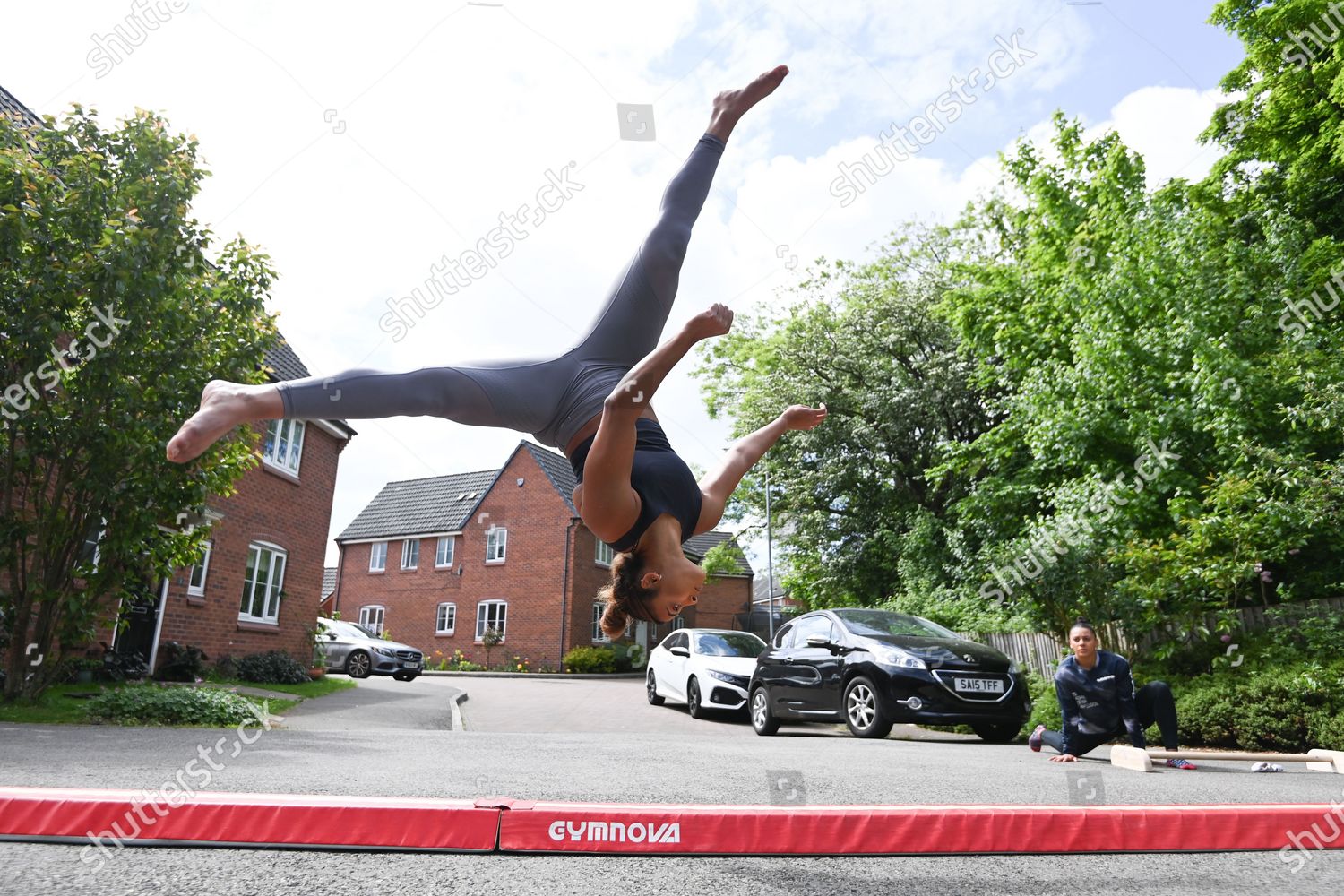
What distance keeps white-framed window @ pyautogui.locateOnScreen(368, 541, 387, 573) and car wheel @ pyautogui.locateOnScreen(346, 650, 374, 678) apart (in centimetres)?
1497

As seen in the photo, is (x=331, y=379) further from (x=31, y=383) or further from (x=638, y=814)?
(x=31, y=383)

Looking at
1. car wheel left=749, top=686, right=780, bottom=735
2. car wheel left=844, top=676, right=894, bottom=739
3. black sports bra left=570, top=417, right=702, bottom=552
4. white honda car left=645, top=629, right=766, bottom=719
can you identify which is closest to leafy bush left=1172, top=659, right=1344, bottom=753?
car wheel left=844, top=676, right=894, bottom=739

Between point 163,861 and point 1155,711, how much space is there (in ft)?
23.1

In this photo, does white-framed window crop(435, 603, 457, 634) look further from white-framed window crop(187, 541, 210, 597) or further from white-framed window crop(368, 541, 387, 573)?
white-framed window crop(187, 541, 210, 597)

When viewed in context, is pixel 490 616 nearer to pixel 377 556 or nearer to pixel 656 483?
pixel 377 556

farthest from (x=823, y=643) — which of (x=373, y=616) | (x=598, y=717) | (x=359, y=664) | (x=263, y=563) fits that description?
(x=373, y=616)

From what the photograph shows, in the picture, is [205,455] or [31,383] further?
[205,455]

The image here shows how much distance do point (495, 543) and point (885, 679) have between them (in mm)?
26282

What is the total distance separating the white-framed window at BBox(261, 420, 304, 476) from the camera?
16.6 metres

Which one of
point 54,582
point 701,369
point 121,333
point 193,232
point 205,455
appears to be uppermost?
point 701,369

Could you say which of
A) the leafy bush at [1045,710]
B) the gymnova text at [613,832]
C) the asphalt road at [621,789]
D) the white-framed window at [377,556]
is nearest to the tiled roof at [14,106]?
the asphalt road at [621,789]

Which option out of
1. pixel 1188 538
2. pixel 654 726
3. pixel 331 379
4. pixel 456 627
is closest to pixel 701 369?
pixel 456 627

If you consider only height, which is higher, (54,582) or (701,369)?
(701,369)

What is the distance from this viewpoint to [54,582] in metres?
8.99
